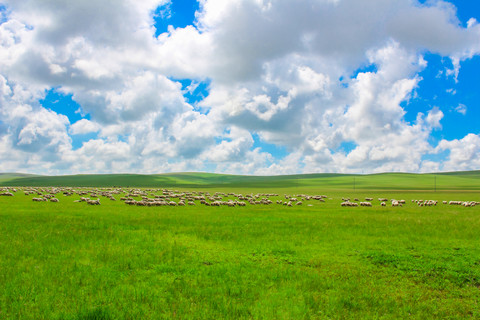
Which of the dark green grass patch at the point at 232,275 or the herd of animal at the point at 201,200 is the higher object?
the dark green grass patch at the point at 232,275

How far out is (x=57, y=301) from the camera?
306 inches

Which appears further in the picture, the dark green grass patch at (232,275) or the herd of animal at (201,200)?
the herd of animal at (201,200)

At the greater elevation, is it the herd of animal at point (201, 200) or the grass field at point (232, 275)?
the grass field at point (232, 275)

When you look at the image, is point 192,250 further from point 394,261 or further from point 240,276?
point 394,261

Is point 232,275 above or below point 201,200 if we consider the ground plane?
above

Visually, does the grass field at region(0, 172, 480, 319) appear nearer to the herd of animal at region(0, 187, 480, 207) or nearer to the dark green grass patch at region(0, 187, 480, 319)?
the dark green grass patch at region(0, 187, 480, 319)

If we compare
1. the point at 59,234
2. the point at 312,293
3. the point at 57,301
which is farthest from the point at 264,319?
the point at 59,234

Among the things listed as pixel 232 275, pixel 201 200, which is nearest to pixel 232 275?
pixel 232 275

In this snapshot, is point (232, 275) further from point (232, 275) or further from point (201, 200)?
point (201, 200)

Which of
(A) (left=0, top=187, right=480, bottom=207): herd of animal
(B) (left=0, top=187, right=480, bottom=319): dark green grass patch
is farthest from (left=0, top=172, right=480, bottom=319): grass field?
(A) (left=0, top=187, right=480, bottom=207): herd of animal

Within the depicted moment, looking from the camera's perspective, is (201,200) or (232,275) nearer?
(232,275)

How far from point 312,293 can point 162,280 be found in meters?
5.09

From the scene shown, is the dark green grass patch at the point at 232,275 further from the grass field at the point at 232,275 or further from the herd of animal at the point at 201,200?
the herd of animal at the point at 201,200

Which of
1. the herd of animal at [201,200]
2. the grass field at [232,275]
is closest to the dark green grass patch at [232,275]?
the grass field at [232,275]
